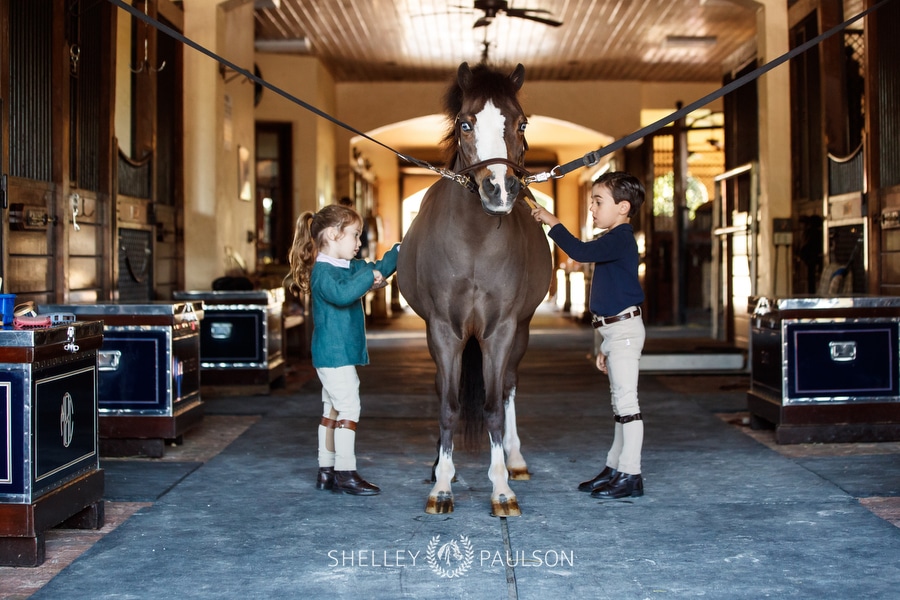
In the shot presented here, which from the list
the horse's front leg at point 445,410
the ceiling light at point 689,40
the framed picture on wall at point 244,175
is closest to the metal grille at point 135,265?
the framed picture on wall at point 244,175

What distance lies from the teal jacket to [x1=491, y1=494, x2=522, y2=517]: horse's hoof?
756 mm

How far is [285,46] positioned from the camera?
10633 mm

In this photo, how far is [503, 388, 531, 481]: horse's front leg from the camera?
352 centimetres

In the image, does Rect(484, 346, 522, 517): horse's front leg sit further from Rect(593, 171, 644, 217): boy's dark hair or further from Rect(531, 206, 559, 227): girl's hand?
Rect(593, 171, 644, 217): boy's dark hair

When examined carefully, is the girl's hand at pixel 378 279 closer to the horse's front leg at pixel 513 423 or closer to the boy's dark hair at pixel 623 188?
the horse's front leg at pixel 513 423

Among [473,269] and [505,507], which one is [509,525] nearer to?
[505,507]

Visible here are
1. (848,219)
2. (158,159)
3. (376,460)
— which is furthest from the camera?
(158,159)

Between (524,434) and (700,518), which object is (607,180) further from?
(524,434)

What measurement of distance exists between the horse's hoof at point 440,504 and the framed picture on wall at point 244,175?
5571mm

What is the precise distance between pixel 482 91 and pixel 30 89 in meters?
2.57

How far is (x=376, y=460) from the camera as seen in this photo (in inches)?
155

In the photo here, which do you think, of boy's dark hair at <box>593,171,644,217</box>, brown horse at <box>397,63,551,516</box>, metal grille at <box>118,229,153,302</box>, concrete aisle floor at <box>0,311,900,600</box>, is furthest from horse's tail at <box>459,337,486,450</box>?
metal grille at <box>118,229,153,302</box>

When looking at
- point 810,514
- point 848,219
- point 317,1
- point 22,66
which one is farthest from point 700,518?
point 317,1

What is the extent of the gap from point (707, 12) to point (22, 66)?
748 centimetres
